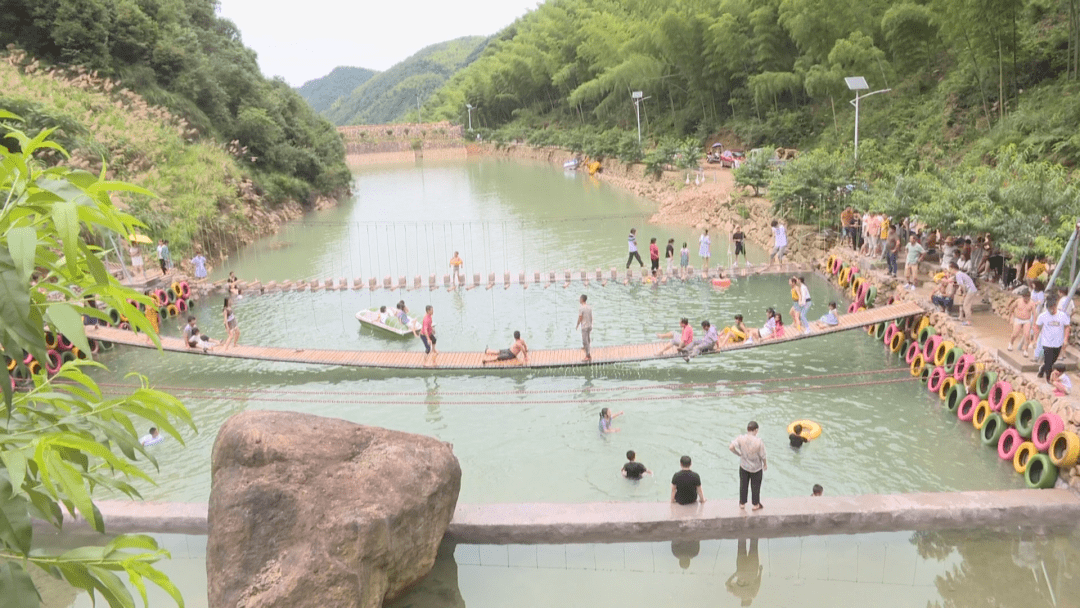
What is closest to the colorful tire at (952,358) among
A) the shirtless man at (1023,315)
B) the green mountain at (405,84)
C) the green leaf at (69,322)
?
the shirtless man at (1023,315)

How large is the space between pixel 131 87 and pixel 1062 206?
34.6 meters

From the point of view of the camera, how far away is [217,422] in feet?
42.0

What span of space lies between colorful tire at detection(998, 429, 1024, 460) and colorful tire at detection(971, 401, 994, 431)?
560 mm

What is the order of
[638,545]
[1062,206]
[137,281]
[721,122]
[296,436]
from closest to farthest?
[296,436] → [638,545] → [1062,206] → [137,281] → [721,122]

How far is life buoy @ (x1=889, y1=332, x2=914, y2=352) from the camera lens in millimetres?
14416

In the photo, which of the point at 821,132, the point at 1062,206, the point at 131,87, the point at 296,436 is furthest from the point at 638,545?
the point at 131,87

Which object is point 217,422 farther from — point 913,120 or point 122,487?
point 913,120

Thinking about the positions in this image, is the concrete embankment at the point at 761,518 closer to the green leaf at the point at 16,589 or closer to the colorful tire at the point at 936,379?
the colorful tire at the point at 936,379

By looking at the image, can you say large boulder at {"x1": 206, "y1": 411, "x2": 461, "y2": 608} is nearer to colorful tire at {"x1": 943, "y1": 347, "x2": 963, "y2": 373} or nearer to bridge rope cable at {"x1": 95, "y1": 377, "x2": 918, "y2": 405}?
bridge rope cable at {"x1": 95, "y1": 377, "x2": 918, "y2": 405}

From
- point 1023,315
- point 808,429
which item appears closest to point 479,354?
point 808,429

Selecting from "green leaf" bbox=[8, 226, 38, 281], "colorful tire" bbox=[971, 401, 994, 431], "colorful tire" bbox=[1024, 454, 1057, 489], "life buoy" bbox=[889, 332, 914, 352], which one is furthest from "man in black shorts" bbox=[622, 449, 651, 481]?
"green leaf" bbox=[8, 226, 38, 281]

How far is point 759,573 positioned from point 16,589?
7330 millimetres

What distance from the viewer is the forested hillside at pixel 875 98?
1503cm

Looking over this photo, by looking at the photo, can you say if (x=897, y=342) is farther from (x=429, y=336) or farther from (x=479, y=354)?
(x=429, y=336)
